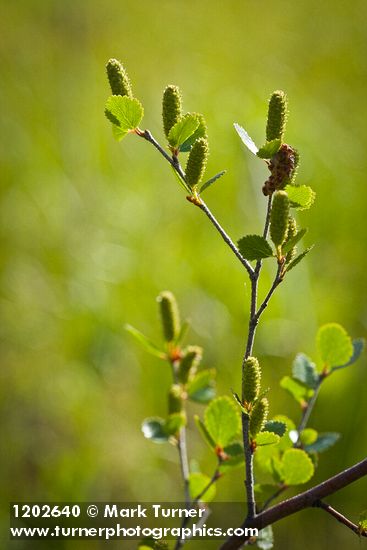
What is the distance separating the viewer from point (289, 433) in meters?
0.57

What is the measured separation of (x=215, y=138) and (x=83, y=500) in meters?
1.23

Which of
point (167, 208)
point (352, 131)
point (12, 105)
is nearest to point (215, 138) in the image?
point (167, 208)

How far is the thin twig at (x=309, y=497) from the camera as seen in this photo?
420 mm

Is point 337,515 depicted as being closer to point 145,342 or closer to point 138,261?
point 145,342

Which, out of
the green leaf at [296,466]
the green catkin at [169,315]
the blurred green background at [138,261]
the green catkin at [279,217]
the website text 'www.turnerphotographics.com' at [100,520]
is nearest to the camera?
the green catkin at [279,217]

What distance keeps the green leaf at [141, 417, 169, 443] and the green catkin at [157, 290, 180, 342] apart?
76 millimetres

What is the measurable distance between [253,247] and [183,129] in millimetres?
98

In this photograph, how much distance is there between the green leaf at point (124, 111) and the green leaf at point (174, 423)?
0.25 m

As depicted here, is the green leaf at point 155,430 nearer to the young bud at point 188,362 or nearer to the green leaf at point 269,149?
the young bud at point 188,362

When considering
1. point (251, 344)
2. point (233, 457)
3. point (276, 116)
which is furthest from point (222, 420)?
point (276, 116)

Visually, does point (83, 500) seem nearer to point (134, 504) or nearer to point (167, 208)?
point (134, 504)

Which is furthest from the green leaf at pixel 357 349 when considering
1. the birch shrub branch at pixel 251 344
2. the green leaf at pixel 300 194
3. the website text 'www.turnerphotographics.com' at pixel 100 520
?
the website text 'www.turnerphotographics.com' at pixel 100 520

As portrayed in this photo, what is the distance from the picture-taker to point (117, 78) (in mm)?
459

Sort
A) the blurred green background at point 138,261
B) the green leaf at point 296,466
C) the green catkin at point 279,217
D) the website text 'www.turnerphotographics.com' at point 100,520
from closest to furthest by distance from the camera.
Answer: the green catkin at point 279,217, the green leaf at point 296,466, the website text 'www.turnerphotographics.com' at point 100,520, the blurred green background at point 138,261
